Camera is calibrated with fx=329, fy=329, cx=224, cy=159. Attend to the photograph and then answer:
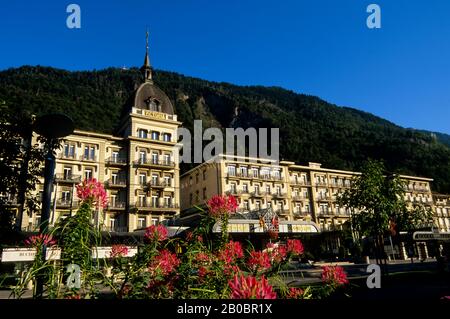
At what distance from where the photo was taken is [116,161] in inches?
1642

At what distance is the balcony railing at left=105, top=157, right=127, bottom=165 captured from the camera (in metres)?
41.0

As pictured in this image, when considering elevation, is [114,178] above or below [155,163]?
below

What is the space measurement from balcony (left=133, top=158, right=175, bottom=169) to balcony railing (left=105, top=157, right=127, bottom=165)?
1.49 metres

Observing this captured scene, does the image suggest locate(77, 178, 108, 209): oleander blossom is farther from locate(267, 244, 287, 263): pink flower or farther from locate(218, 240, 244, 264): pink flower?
locate(267, 244, 287, 263): pink flower

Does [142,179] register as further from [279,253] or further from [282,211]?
[279,253]

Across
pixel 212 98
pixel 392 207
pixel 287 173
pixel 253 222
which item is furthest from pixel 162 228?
pixel 212 98

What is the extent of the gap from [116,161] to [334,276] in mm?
41181

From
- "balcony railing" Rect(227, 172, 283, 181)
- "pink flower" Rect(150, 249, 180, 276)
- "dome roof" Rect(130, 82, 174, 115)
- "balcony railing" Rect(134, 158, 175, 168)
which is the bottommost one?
"pink flower" Rect(150, 249, 180, 276)

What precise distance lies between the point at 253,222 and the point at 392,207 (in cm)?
1366

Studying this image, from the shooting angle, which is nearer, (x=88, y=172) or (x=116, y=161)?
(x=88, y=172)

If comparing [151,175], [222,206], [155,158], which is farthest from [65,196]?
[222,206]

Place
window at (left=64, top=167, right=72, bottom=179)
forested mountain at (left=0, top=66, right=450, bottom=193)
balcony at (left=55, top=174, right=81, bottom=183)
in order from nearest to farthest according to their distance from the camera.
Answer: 1. balcony at (left=55, top=174, right=81, bottom=183)
2. window at (left=64, top=167, right=72, bottom=179)
3. forested mountain at (left=0, top=66, right=450, bottom=193)

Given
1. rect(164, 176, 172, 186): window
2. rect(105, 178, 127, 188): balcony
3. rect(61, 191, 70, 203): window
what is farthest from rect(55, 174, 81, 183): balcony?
rect(164, 176, 172, 186): window
